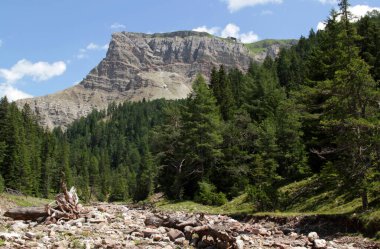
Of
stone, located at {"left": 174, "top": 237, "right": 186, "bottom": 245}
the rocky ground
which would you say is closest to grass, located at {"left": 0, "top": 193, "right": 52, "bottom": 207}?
the rocky ground

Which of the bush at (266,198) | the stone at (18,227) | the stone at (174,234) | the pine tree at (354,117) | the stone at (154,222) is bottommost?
the bush at (266,198)

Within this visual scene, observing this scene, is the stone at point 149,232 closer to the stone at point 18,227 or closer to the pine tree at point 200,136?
the stone at point 18,227

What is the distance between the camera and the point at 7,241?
14516mm

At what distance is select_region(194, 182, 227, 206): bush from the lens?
138 ft

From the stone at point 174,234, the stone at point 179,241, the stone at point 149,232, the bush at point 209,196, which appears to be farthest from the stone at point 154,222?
the bush at point 209,196

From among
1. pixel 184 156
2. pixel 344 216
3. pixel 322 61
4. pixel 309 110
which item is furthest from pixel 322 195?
pixel 184 156

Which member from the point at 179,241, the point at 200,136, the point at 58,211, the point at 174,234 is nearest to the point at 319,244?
the point at 179,241

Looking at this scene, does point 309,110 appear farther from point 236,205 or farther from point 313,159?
point 236,205

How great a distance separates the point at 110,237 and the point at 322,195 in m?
16.7

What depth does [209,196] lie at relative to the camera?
4266cm

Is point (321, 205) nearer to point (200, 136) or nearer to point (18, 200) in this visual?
point (200, 136)

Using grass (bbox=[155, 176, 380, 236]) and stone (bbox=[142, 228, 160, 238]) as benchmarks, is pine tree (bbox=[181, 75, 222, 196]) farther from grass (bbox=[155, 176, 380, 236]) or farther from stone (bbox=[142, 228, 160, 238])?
stone (bbox=[142, 228, 160, 238])

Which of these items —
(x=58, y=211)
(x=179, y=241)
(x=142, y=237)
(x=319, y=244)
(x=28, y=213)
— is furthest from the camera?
(x=28, y=213)

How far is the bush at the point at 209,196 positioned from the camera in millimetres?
42188
